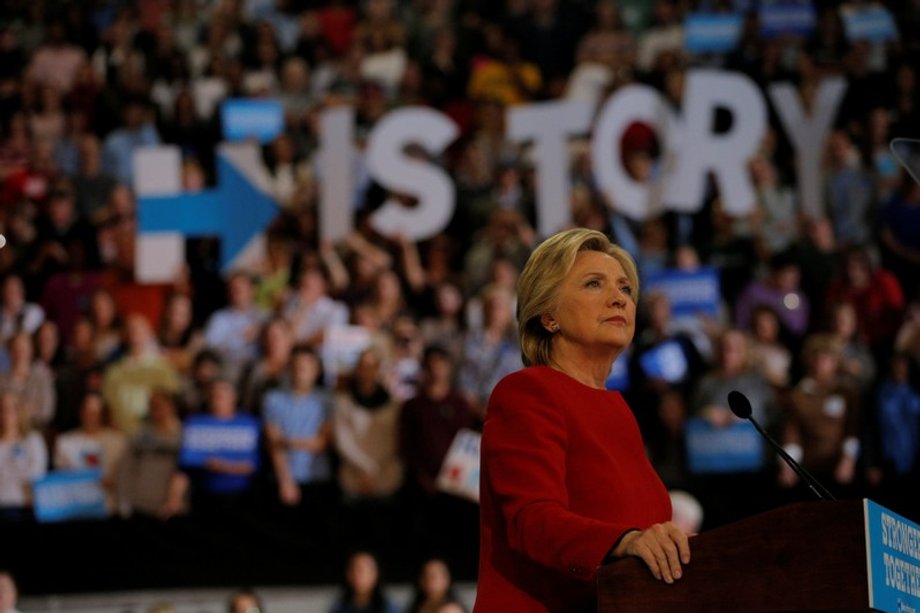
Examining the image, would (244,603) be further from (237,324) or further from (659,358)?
(659,358)

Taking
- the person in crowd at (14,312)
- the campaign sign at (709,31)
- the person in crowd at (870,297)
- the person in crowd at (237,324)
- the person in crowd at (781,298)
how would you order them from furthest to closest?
the campaign sign at (709,31) < the person in crowd at (14,312) < the person in crowd at (237,324) < the person in crowd at (781,298) < the person in crowd at (870,297)

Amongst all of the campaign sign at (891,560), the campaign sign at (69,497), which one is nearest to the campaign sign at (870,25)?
the campaign sign at (69,497)

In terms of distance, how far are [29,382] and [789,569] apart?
8210 mm

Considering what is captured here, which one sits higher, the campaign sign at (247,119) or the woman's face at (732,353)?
the campaign sign at (247,119)

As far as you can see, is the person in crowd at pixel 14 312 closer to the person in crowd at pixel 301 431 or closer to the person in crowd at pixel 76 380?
the person in crowd at pixel 76 380

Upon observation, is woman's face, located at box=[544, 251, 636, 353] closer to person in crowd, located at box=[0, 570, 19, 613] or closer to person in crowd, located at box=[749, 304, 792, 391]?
person in crowd, located at box=[0, 570, 19, 613]

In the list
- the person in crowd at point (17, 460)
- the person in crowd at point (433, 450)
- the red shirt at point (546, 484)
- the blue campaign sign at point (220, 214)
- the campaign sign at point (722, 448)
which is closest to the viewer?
the red shirt at point (546, 484)

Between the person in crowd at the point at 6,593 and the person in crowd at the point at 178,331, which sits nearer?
the person in crowd at the point at 6,593

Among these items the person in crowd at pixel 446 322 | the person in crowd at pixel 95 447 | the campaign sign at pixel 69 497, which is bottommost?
the campaign sign at pixel 69 497

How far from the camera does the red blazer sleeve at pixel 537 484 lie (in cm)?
265

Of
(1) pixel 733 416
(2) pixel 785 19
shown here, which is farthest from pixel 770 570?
(2) pixel 785 19

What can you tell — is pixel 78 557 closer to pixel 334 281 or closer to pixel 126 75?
pixel 334 281

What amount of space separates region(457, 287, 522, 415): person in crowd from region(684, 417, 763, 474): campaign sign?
109cm

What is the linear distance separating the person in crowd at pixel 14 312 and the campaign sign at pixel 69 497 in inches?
77.5
